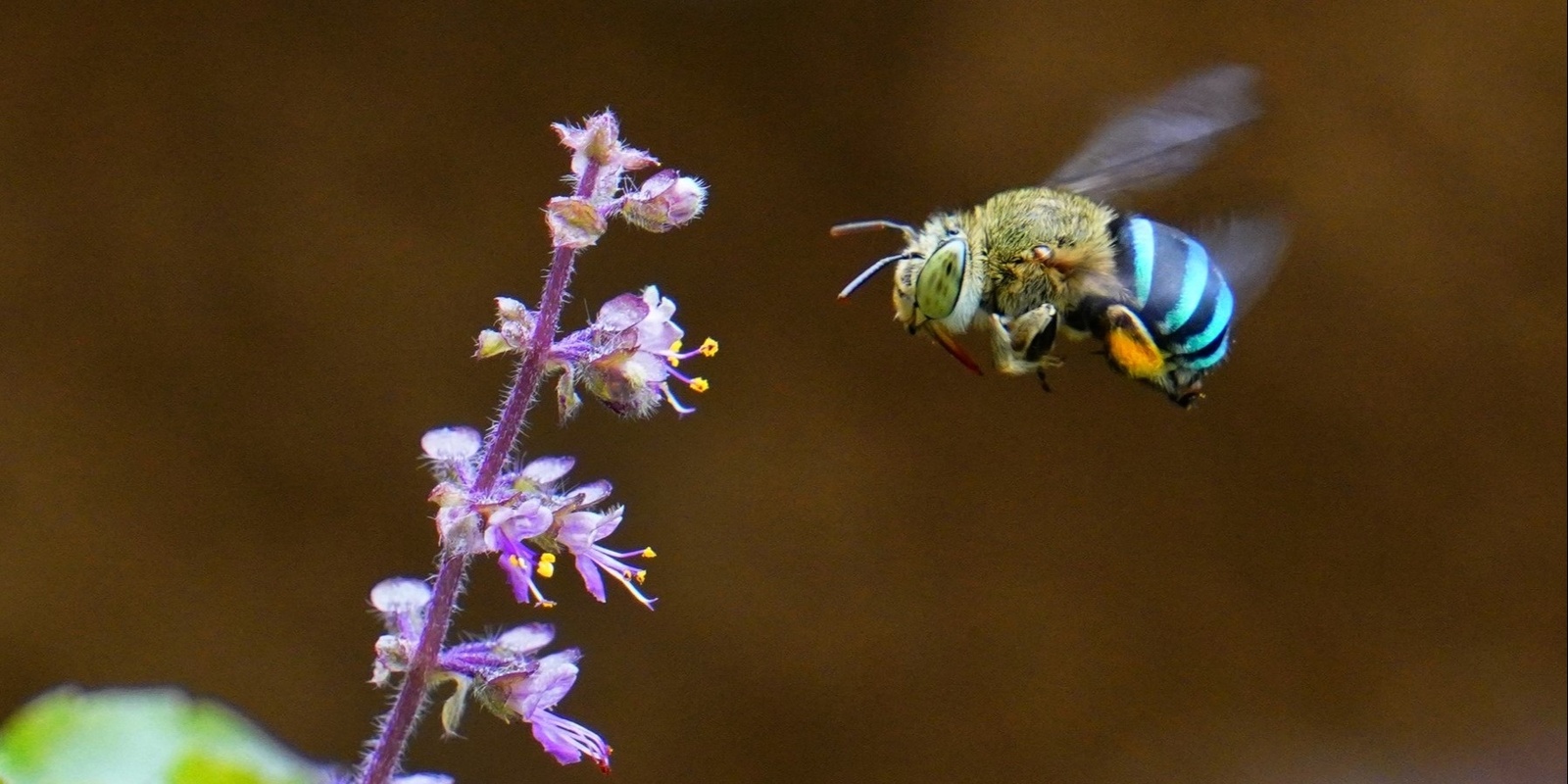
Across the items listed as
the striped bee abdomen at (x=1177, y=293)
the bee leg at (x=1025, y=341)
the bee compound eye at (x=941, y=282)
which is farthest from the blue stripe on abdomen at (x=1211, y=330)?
the bee compound eye at (x=941, y=282)

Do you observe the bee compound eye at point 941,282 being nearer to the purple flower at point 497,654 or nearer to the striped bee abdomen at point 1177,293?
the striped bee abdomen at point 1177,293

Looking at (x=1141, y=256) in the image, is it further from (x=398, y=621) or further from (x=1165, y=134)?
(x=398, y=621)

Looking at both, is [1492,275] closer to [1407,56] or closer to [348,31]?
[1407,56]

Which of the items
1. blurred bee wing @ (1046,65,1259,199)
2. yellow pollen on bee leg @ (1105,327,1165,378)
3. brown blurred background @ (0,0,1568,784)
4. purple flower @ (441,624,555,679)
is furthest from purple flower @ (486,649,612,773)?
brown blurred background @ (0,0,1568,784)

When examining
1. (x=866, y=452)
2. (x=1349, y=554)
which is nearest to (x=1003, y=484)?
(x=866, y=452)

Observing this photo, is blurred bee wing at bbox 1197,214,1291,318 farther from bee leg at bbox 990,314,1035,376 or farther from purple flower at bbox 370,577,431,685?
purple flower at bbox 370,577,431,685

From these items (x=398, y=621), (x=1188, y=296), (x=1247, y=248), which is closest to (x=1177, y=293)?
(x=1188, y=296)
